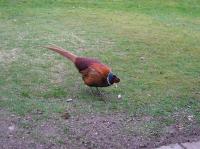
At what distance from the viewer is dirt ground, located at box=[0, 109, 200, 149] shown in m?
4.59

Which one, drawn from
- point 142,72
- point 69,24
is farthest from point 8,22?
point 142,72

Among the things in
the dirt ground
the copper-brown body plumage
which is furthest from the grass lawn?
the copper-brown body plumage

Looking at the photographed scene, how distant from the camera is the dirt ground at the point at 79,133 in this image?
4594 mm

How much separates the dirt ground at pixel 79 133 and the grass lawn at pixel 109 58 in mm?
67

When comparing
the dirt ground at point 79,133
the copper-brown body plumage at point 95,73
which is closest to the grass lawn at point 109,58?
the dirt ground at point 79,133

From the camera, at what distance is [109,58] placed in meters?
7.00

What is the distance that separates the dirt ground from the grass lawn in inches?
2.6

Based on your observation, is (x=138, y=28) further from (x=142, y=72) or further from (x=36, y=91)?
(x=36, y=91)

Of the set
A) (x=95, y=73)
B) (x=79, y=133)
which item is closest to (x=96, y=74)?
(x=95, y=73)

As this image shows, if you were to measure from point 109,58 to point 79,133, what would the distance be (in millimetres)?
2388

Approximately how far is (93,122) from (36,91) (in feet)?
3.27

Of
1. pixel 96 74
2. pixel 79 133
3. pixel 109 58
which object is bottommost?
pixel 109 58

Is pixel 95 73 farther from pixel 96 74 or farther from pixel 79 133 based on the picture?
pixel 79 133

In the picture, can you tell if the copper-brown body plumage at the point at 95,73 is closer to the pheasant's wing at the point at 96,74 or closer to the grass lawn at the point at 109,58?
the pheasant's wing at the point at 96,74
